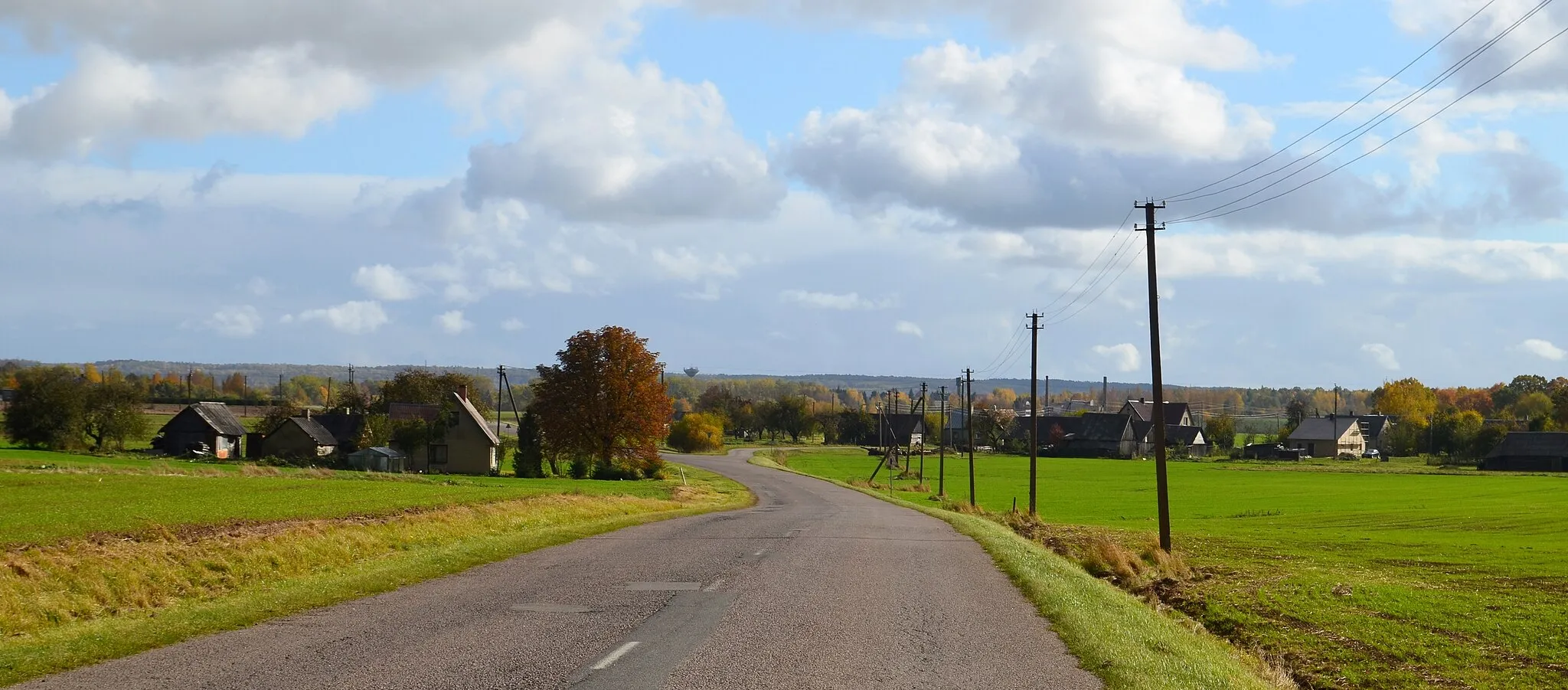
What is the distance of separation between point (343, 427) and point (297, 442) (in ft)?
24.5

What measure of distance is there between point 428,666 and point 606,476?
76492mm

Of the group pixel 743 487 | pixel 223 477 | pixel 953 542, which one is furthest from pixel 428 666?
pixel 743 487

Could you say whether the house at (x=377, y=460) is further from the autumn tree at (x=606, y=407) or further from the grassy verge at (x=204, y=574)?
the grassy verge at (x=204, y=574)

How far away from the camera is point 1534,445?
4998 inches

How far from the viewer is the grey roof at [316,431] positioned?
96875mm

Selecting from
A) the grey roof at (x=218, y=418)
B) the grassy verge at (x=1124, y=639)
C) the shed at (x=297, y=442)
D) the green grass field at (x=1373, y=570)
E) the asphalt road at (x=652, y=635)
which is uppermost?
the grey roof at (x=218, y=418)

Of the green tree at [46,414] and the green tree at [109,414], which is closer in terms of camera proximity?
the green tree at [46,414]

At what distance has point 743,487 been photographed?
248ft

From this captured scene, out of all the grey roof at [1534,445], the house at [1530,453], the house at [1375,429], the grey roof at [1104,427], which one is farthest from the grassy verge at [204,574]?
the house at [1375,429]

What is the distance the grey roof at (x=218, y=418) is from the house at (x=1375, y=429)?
5967 inches

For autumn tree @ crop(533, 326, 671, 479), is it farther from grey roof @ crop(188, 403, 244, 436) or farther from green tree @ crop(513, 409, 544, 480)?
grey roof @ crop(188, 403, 244, 436)

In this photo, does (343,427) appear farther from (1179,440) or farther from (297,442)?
(1179,440)

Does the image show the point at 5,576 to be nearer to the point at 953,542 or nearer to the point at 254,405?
the point at 953,542

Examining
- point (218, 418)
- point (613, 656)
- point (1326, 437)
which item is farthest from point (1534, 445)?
point (613, 656)
